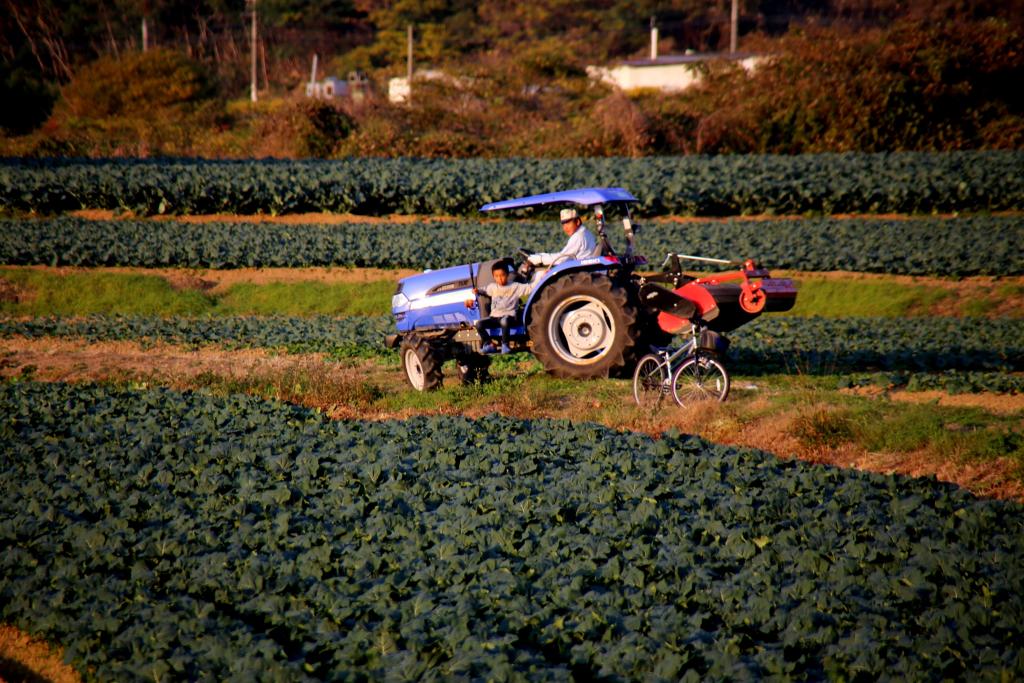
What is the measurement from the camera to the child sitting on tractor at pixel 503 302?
12695 mm

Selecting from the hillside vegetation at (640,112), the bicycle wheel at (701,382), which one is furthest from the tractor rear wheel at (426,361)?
the hillside vegetation at (640,112)

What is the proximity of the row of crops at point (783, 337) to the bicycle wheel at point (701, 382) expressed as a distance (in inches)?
94.7

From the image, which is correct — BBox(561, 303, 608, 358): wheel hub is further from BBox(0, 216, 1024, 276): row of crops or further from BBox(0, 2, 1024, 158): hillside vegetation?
BBox(0, 2, 1024, 158): hillside vegetation

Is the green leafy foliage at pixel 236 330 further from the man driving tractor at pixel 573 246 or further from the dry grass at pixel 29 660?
the dry grass at pixel 29 660

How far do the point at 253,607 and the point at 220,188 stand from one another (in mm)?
25009

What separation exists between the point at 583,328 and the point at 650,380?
1186 millimetres

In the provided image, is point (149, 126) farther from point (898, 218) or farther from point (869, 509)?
point (869, 509)

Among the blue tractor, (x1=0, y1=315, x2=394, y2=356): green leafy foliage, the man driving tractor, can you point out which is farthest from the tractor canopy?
(x1=0, y1=315, x2=394, y2=356): green leafy foliage

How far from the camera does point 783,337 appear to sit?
55.7 ft

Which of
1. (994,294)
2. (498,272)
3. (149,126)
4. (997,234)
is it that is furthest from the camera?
(149,126)

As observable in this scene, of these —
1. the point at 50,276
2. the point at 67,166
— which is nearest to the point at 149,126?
the point at 67,166

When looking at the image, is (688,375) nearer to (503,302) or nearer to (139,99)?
(503,302)

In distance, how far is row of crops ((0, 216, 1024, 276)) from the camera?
914 inches

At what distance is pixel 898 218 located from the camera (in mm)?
26984
